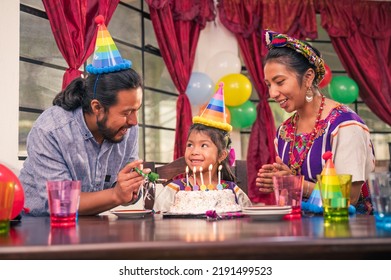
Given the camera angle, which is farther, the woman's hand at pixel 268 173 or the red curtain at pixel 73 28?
the red curtain at pixel 73 28

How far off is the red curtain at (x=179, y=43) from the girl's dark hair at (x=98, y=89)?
296 cm

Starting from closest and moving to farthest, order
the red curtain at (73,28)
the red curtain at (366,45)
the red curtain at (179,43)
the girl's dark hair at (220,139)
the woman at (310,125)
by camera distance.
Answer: the woman at (310,125) → the girl's dark hair at (220,139) → the red curtain at (73,28) → the red curtain at (179,43) → the red curtain at (366,45)

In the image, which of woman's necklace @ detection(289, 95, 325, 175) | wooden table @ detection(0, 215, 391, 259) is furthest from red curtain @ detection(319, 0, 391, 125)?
wooden table @ detection(0, 215, 391, 259)

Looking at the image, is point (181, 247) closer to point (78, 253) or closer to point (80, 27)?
point (78, 253)

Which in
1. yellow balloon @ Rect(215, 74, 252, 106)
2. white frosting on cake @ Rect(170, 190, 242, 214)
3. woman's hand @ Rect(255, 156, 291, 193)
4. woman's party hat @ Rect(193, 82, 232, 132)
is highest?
yellow balloon @ Rect(215, 74, 252, 106)

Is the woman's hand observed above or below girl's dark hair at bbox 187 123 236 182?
below

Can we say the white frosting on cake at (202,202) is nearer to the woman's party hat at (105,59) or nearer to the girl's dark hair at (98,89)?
the girl's dark hair at (98,89)

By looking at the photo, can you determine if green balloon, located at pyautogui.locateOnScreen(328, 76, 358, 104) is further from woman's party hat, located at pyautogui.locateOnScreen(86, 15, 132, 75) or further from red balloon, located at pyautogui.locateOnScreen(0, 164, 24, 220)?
red balloon, located at pyautogui.locateOnScreen(0, 164, 24, 220)

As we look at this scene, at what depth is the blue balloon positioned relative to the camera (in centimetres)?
504

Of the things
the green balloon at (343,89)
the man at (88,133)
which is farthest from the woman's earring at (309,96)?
the green balloon at (343,89)

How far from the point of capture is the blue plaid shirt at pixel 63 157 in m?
1.77

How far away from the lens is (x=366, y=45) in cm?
617

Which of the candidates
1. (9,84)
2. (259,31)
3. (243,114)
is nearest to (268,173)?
(9,84)

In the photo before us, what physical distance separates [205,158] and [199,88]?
280 centimetres
